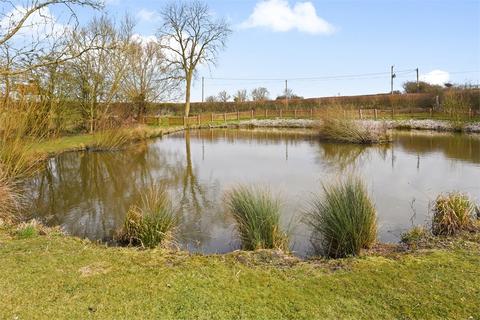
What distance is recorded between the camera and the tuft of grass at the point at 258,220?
4.88 m

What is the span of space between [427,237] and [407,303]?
2.22 m

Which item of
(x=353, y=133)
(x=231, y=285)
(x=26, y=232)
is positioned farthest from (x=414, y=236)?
(x=353, y=133)

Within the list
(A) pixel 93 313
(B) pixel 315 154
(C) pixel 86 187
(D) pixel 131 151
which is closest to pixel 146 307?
(A) pixel 93 313

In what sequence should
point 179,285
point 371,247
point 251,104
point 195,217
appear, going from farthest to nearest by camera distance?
point 251,104
point 195,217
point 371,247
point 179,285

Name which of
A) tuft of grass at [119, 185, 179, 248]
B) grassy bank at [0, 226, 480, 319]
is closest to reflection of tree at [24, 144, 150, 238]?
tuft of grass at [119, 185, 179, 248]

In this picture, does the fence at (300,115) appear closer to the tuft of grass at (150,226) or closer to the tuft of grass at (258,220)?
the tuft of grass at (258,220)

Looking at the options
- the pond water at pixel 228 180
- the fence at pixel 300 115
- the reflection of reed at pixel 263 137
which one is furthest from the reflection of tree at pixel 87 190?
the fence at pixel 300 115

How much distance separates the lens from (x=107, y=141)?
54.7 feet

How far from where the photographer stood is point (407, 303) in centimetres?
306

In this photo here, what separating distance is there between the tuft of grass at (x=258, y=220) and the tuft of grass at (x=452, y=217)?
2.17m

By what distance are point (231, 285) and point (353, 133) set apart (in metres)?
16.3

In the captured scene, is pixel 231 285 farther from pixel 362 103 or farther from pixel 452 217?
pixel 362 103

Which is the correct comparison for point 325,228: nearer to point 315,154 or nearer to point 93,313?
point 93,313

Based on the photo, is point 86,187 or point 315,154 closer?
point 86,187
